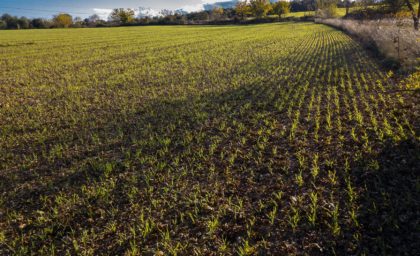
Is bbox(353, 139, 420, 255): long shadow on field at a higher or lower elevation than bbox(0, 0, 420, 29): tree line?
lower

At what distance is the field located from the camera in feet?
15.9

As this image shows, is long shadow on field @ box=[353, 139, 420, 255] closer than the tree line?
Yes

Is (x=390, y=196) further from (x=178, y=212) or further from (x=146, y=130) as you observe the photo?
(x=146, y=130)

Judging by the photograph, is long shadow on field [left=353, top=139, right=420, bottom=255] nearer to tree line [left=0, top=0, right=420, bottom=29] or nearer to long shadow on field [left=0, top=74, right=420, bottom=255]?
long shadow on field [left=0, top=74, right=420, bottom=255]

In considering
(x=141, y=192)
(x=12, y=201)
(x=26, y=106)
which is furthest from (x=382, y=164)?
(x=26, y=106)

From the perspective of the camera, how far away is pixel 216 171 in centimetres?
695

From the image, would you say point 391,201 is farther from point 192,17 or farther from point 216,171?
point 192,17

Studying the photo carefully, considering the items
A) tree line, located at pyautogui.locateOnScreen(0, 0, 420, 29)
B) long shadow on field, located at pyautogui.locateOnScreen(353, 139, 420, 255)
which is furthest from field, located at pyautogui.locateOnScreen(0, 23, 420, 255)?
tree line, located at pyautogui.locateOnScreen(0, 0, 420, 29)

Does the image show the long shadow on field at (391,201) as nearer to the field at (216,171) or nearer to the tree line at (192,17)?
the field at (216,171)

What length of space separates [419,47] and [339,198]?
47.0 ft

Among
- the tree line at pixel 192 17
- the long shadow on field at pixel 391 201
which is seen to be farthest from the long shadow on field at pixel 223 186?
the tree line at pixel 192 17

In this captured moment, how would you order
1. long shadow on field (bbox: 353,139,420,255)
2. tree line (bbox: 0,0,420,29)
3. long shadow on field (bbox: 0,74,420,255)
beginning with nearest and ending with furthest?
long shadow on field (bbox: 353,139,420,255) → long shadow on field (bbox: 0,74,420,255) → tree line (bbox: 0,0,420,29)

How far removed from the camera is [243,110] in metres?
10.9

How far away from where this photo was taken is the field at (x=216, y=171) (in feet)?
15.9
